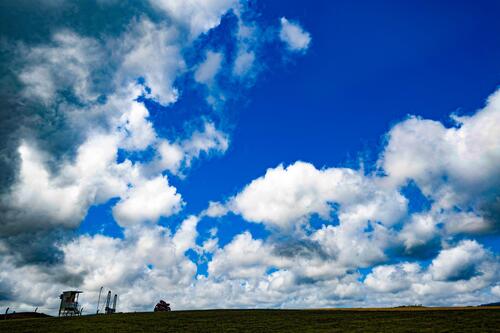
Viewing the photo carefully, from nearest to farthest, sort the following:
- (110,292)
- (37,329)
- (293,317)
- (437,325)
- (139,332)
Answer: (437,325), (139,332), (37,329), (293,317), (110,292)

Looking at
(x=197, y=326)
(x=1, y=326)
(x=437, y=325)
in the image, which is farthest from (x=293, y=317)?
(x=1, y=326)

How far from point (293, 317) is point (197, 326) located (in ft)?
49.6

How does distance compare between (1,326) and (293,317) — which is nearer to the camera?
(1,326)

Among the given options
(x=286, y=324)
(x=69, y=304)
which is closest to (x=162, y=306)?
(x=69, y=304)

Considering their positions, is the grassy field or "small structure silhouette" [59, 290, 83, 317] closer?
the grassy field

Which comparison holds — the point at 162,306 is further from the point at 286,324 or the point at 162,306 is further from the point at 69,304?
the point at 286,324

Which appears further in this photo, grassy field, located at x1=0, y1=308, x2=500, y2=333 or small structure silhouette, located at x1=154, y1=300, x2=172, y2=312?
small structure silhouette, located at x1=154, y1=300, x2=172, y2=312

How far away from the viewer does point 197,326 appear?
4922 cm

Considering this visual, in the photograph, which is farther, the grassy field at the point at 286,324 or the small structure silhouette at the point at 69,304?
the small structure silhouette at the point at 69,304

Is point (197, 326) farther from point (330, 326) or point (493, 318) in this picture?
point (493, 318)

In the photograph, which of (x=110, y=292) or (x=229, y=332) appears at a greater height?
(x=110, y=292)

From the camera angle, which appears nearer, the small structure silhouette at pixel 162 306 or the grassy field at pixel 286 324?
the grassy field at pixel 286 324

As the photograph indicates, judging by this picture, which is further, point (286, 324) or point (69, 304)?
point (69, 304)

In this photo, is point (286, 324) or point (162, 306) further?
point (162, 306)
